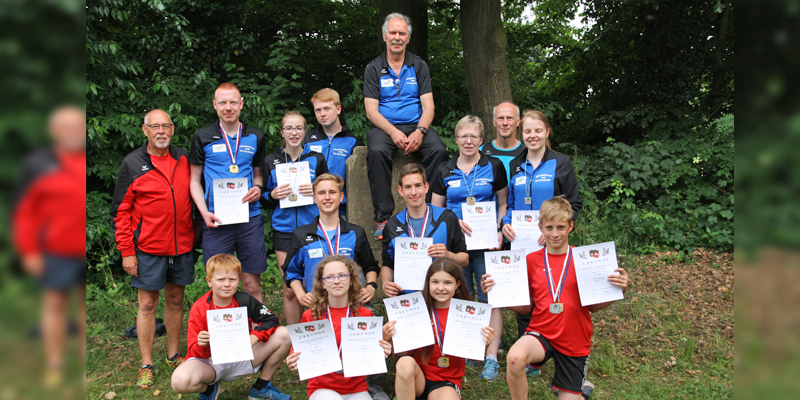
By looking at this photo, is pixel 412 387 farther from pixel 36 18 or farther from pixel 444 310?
pixel 36 18

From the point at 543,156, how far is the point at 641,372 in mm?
2116

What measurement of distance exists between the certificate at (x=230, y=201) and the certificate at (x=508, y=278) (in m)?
2.20

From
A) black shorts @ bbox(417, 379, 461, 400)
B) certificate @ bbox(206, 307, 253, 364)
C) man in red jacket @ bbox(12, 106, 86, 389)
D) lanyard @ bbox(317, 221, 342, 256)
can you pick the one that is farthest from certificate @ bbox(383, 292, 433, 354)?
man in red jacket @ bbox(12, 106, 86, 389)

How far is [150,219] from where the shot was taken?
444 cm

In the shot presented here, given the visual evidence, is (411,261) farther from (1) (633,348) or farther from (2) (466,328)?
(1) (633,348)

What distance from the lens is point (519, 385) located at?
3396mm

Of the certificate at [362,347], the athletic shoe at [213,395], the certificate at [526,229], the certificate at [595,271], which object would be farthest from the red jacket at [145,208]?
the certificate at [595,271]

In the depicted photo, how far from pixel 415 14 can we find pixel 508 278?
6432 mm

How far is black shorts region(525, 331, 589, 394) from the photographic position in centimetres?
348

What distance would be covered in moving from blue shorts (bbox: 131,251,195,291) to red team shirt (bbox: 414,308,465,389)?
2.29 m

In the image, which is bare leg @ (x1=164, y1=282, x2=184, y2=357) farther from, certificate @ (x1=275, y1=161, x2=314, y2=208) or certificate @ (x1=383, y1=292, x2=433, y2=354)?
certificate @ (x1=383, y1=292, x2=433, y2=354)

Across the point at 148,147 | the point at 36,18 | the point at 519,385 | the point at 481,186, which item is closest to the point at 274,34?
the point at 148,147

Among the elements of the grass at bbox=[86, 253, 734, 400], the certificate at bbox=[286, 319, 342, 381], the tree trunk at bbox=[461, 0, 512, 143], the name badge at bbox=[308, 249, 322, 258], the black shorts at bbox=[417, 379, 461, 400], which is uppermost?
the tree trunk at bbox=[461, 0, 512, 143]

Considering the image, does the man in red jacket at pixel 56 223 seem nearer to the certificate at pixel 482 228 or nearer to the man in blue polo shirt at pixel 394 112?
the certificate at pixel 482 228
